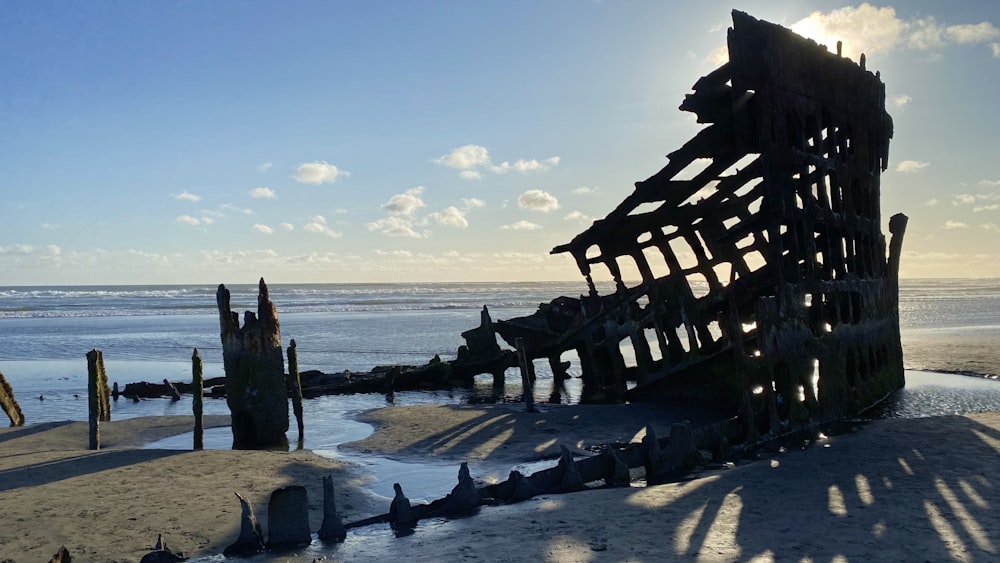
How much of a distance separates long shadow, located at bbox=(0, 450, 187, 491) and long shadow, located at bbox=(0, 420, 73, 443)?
3213mm

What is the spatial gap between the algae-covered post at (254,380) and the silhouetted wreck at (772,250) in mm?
7652

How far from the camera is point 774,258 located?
12.7 meters

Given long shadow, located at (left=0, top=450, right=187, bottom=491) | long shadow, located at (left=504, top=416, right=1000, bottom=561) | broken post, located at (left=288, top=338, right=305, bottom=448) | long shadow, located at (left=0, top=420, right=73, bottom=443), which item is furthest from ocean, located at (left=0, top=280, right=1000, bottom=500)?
long shadow, located at (left=504, top=416, right=1000, bottom=561)

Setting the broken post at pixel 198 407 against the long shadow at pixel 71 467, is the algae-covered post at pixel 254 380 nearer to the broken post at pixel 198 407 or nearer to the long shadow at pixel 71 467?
the broken post at pixel 198 407

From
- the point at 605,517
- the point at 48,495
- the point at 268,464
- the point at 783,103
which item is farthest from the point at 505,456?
the point at 783,103

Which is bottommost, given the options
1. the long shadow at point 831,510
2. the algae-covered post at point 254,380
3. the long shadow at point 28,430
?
the long shadow at point 28,430

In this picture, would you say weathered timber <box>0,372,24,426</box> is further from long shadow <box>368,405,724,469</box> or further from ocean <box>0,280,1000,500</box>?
long shadow <box>368,405,724,469</box>

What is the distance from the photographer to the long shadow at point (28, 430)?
14789mm

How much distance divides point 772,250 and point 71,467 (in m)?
11.7

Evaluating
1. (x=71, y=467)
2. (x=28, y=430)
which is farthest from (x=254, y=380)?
(x=28, y=430)

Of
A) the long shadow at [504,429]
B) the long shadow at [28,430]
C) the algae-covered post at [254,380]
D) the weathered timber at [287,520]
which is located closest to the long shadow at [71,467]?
the algae-covered post at [254,380]

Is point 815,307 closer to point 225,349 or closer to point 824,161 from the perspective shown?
point 824,161

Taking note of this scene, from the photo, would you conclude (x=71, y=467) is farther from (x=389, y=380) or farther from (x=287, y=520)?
(x=389, y=380)

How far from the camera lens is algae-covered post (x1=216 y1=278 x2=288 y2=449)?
1417cm
